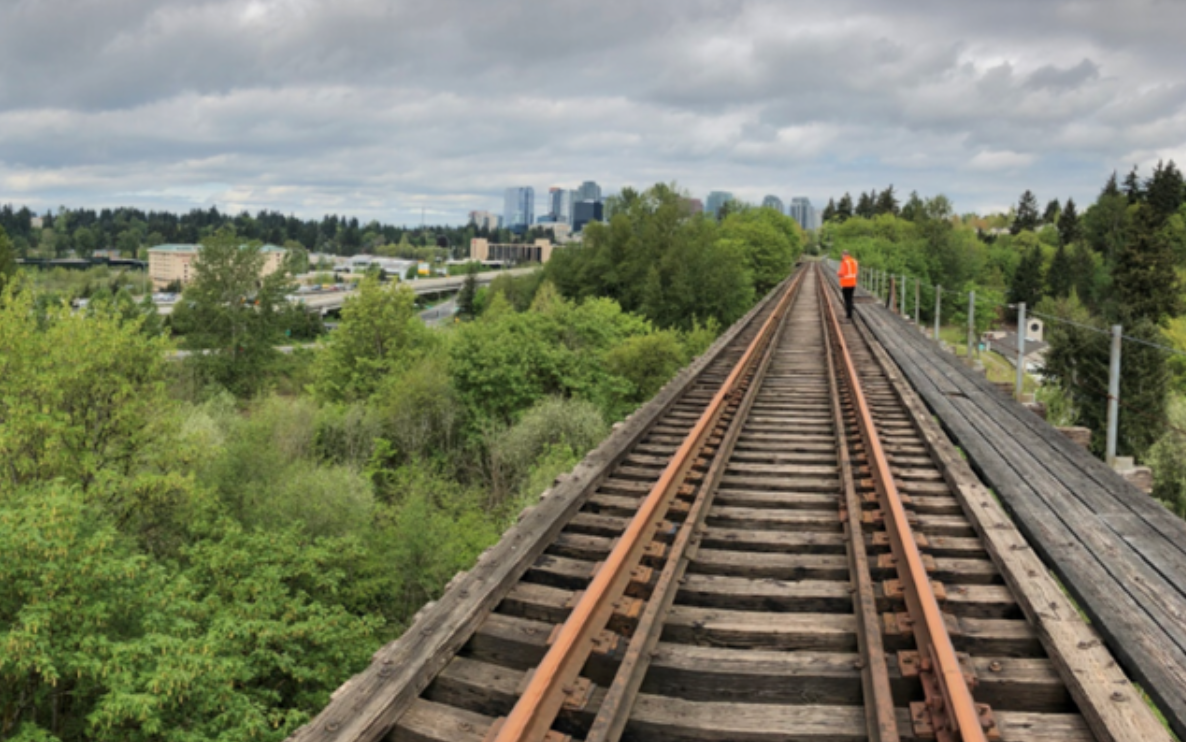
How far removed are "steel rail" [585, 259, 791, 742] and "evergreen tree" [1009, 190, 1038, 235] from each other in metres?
171

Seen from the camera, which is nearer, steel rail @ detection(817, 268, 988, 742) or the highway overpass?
steel rail @ detection(817, 268, 988, 742)

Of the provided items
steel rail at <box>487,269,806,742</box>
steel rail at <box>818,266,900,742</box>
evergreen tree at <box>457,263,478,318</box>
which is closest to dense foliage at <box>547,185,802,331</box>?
evergreen tree at <box>457,263,478,318</box>

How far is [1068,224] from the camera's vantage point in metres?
125

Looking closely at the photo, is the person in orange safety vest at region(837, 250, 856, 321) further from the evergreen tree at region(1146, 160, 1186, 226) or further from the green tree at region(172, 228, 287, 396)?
the evergreen tree at region(1146, 160, 1186, 226)

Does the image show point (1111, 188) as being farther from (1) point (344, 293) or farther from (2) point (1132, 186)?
(1) point (344, 293)

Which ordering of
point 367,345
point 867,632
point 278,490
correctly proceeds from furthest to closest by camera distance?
point 367,345
point 278,490
point 867,632

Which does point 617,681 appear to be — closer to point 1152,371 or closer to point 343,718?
point 343,718

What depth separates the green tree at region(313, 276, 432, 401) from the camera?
4341 centimetres

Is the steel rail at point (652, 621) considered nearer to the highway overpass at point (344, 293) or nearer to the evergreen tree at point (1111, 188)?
the highway overpass at point (344, 293)

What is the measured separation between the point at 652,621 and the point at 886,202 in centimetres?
18048

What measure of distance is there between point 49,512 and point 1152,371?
4480cm

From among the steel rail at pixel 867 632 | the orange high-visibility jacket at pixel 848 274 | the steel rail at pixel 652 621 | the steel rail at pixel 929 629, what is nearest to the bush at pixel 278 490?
the steel rail at pixel 652 621

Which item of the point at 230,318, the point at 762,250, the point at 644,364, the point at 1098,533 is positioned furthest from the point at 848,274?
the point at 762,250

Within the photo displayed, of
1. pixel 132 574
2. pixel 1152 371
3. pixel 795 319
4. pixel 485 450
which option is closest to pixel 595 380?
pixel 485 450
